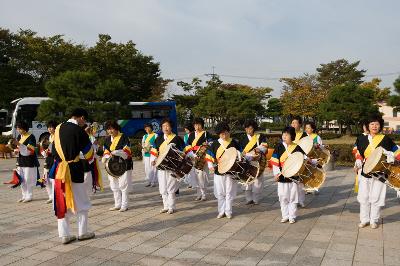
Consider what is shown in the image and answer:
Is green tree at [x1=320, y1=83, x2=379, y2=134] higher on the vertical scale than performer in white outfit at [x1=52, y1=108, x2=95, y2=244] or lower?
higher

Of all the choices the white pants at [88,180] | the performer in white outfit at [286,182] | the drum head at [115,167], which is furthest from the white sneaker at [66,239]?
the performer in white outfit at [286,182]

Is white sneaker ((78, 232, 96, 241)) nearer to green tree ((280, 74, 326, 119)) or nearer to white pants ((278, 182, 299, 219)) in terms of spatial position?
white pants ((278, 182, 299, 219))

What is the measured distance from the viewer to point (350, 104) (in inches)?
1172

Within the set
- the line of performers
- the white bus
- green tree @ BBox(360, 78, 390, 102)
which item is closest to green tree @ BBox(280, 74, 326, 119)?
green tree @ BBox(360, 78, 390, 102)

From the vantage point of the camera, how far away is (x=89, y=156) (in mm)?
5832

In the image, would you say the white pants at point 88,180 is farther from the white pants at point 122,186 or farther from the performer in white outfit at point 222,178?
the performer in white outfit at point 222,178

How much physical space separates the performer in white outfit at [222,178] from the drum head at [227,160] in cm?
16

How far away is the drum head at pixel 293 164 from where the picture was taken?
6.19 meters

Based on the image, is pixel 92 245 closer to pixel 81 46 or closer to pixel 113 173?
pixel 113 173

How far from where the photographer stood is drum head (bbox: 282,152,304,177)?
20.3ft

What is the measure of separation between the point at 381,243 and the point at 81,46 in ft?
90.9

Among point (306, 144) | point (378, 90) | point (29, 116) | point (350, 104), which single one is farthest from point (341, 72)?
point (306, 144)

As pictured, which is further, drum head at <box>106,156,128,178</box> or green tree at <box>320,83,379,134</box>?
green tree at <box>320,83,379,134</box>

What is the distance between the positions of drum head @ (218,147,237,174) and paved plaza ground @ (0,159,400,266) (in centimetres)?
91
